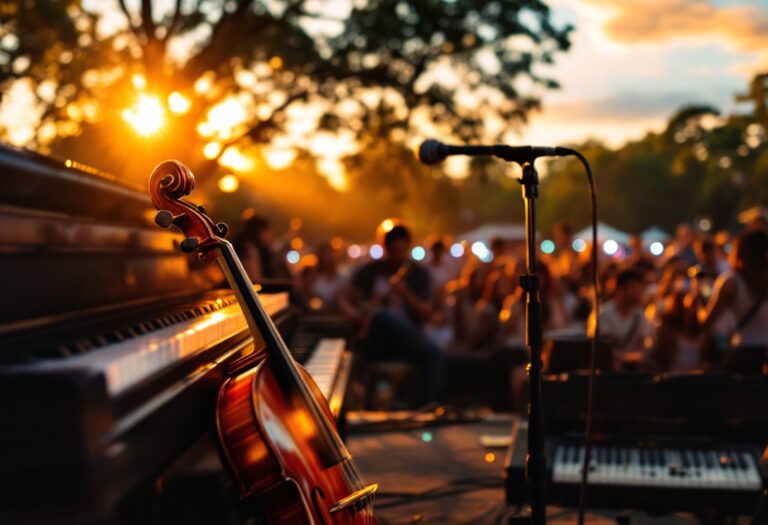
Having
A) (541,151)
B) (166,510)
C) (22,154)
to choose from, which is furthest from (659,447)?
(22,154)

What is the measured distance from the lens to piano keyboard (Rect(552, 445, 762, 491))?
168 inches

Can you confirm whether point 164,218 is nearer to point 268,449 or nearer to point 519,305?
point 268,449

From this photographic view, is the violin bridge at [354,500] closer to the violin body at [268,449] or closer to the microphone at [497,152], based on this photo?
the violin body at [268,449]

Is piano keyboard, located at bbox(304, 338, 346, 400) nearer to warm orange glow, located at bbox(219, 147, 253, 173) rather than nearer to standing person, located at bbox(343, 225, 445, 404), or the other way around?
standing person, located at bbox(343, 225, 445, 404)

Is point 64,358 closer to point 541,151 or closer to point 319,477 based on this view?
point 319,477

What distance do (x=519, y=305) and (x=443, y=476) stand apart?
3.97m

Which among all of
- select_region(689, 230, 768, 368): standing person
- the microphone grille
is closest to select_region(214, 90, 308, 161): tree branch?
select_region(689, 230, 768, 368): standing person

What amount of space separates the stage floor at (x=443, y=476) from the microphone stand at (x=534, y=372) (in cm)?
139

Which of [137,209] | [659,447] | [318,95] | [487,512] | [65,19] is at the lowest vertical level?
[487,512]

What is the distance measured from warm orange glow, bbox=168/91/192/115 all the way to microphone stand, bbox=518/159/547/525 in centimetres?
1056

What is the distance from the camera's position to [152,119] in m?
4.28

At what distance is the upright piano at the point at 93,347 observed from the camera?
160 cm

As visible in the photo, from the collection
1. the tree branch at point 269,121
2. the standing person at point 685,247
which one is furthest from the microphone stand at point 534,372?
the tree branch at point 269,121

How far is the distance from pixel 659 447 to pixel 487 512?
41.8 inches
